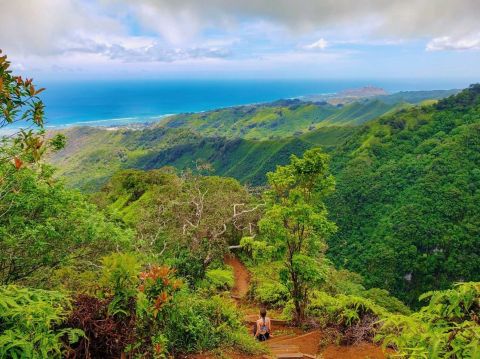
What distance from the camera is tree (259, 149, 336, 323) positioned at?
41.9 ft

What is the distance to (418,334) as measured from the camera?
3578 mm

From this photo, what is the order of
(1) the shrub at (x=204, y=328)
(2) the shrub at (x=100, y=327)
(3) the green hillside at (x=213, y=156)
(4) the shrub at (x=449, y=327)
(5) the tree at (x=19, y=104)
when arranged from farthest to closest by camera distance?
(3) the green hillside at (x=213, y=156) → (1) the shrub at (x=204, y=328) → (2) the shrub at (x=100, y=327) → (5) the tree at (x=19, y=104) → (4) the shrub at (x=449, y=327)

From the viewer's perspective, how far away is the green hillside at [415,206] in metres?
61.5

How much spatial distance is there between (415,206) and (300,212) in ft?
212

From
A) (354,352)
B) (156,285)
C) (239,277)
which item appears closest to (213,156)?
(239,277)

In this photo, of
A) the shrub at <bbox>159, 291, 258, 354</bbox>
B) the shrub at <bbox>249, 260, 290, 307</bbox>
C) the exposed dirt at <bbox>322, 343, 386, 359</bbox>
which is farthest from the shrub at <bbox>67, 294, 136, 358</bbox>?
the shrub at <bbox>249, 260, 290, 307</bbox>

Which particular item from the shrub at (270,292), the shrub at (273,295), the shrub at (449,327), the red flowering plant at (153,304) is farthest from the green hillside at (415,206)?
the shrub at (449,327)

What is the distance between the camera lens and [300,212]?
12766mm

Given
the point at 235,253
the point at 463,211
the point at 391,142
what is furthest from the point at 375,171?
the point at 235,253

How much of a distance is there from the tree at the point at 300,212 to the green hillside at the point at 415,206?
50.0 meters

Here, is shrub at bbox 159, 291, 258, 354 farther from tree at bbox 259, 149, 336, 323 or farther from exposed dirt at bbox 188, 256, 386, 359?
tree at bbox 259, 149, 336, 323

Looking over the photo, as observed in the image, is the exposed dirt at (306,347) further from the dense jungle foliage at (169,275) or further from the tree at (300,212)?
the tree at (300,212)

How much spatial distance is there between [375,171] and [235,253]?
71.6m

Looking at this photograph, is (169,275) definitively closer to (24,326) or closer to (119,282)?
(119,282)
